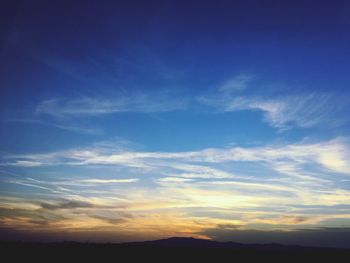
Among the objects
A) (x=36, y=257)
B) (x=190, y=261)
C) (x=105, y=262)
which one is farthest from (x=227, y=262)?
(x=36, y=257)

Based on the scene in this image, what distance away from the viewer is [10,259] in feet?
99.5

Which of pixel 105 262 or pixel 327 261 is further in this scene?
pixel 327 261

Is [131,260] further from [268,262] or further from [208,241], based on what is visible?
[208,241]

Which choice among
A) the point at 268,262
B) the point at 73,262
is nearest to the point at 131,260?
the point at 73,262

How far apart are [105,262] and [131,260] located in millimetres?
3299

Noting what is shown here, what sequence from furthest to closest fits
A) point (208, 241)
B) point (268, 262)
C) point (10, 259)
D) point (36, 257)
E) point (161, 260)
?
point (208, 241) → point (268, 262) → point (161, 260) → point (36, 257) → point (10, 259)

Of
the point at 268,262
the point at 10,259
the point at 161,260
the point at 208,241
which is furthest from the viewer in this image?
the point at 208,241

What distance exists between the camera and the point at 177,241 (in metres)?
145

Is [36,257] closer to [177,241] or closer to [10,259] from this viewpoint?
[10,259]

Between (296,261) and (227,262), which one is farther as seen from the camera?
(296,261)

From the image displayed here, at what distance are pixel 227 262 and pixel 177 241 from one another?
112741 mm

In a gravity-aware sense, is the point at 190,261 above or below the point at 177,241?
below

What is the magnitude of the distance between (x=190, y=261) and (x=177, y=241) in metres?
114

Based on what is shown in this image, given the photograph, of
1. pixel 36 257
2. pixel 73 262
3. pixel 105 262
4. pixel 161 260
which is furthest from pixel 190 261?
pixel 36 257
